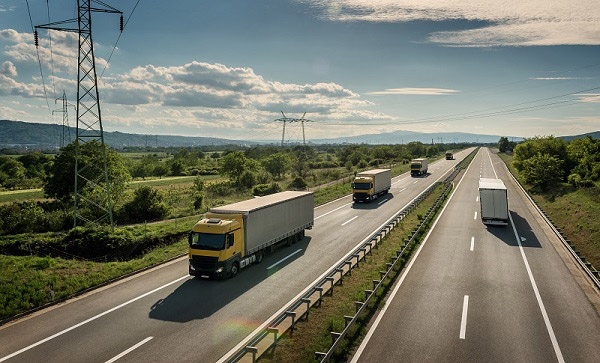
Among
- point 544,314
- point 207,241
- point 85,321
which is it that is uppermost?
point 207,241

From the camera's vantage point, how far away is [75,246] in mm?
28109

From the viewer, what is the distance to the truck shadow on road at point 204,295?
51.0ft

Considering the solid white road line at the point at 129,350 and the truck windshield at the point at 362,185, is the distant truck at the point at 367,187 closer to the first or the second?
the truck windshield at the point at 362,185

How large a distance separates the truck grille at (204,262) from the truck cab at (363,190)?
2770 cm

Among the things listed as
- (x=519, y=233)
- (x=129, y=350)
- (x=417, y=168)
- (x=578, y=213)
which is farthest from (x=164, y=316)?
(x=417, y=168)

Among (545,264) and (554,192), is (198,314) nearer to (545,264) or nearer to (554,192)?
(545,264)

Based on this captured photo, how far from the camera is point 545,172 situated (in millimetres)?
47312

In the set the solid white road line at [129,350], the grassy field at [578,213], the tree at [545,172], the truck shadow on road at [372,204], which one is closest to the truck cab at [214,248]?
the solid white road line at [129,350]

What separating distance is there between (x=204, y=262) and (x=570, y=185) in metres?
45.5

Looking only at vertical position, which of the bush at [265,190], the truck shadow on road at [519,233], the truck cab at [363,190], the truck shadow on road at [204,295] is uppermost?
the truck cab at [363,190]

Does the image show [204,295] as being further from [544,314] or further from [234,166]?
[234,166]

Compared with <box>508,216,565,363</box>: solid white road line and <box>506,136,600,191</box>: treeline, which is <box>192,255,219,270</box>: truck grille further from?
<box>506,136,600,191</box>: treeline

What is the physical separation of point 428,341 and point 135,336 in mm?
10796

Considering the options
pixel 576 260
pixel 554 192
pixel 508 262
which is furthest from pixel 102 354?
pixel 554 192
